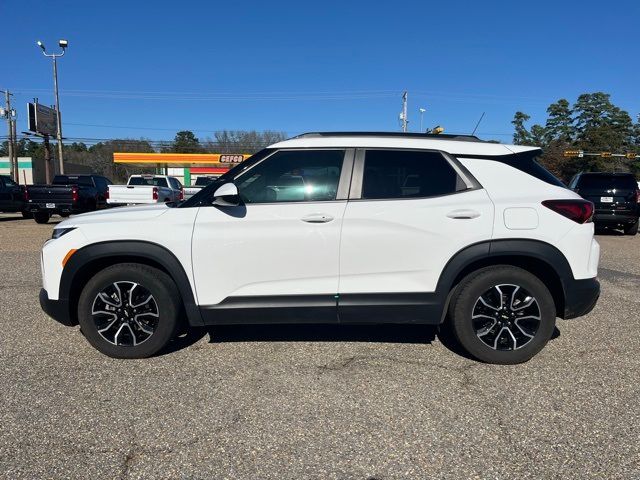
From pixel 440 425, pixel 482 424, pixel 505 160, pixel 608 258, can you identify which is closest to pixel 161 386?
pixel 440 425

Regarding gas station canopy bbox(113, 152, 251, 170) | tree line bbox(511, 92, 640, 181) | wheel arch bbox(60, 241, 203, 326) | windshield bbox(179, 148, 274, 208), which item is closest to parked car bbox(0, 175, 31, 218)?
wheel arch bbox(60, 241, 203, 326)

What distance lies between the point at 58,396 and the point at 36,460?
0.77 m

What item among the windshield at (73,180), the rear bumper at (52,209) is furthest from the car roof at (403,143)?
the windshield at (73,180)

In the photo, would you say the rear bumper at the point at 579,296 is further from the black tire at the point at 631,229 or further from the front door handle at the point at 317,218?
the black tire at the point at 631,229

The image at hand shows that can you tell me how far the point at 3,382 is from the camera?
134 inches

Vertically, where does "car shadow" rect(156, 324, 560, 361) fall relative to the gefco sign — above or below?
below

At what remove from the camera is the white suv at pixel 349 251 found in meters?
3.56

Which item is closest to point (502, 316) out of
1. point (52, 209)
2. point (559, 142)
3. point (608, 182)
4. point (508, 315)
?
point (508, 315)

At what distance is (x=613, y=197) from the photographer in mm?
12445

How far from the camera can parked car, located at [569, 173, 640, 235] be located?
40.6 feet

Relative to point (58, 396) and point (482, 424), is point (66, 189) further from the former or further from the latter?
point (482, 424)

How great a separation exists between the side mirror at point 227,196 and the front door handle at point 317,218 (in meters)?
0.55

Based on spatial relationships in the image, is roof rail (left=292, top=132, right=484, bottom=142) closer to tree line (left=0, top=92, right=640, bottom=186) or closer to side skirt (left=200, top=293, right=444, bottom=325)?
side skirt (left=200, top=293, right=444, bottom=325)

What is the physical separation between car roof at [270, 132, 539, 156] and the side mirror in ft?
1.86
